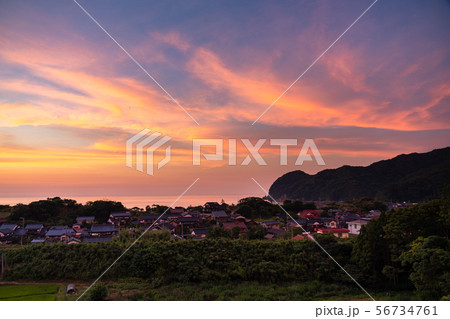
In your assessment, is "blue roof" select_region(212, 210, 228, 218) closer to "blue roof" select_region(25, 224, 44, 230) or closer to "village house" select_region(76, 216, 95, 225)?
"village house" select_region(76, 216, 95, 225)

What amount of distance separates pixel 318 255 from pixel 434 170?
268 cm

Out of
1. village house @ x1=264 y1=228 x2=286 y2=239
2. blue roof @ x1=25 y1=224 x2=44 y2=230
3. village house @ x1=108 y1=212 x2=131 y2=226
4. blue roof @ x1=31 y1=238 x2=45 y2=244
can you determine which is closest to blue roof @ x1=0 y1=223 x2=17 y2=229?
blue roof @ x1=25 y1=224 x2=44 y2=230

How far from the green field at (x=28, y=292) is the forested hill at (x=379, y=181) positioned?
4.12 m

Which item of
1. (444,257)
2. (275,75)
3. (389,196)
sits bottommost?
(444,257)

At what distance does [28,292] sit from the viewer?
14.5 ft

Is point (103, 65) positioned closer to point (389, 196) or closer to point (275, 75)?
point (275, 75)

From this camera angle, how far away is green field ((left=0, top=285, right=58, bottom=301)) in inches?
164

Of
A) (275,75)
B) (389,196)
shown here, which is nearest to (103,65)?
(275,75)

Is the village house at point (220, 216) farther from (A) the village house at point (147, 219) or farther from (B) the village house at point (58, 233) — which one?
(B) the village house at point (58, 233)

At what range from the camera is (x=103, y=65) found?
4.82 metres

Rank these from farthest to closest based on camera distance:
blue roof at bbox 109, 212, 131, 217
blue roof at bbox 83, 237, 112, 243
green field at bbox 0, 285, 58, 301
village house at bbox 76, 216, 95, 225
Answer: blue roof at bbox 109, 212, 131, 217
village house at bbox 76, 216, 95, 225
blue roof at bbox 83, 237, 112, 243
green field at bbox 0, 285, 58, 301

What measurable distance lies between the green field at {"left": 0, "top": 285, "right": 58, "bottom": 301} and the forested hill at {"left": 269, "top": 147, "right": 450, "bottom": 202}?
13.5ft

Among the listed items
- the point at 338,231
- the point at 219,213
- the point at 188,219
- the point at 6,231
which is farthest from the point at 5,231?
the point at 338,231
